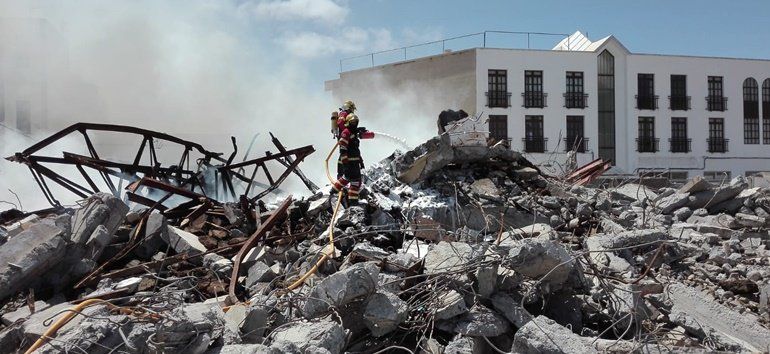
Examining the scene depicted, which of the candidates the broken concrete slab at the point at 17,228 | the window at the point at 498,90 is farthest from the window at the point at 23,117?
the window at the point at 498,90

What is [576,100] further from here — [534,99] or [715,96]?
[715,96]

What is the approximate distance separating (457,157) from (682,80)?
29775 mm

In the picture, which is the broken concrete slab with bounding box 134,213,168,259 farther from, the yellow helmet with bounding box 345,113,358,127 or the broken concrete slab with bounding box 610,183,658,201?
the broken concrete slab with bounding box 610,183,658,201

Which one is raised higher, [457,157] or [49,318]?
[457,157]

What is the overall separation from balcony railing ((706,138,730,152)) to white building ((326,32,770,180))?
0.05 meters

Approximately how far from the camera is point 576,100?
103 ft

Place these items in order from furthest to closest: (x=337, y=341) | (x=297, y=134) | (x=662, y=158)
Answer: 1. (x=662, y=158)
2. (x=297, y=134)
3. (x=337, y=341)

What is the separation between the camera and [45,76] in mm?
16688

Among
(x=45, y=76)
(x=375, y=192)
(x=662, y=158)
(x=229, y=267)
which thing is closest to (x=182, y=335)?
(x=229, y=267)

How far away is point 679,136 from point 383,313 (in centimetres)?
3324

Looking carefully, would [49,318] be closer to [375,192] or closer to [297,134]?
[375,192]

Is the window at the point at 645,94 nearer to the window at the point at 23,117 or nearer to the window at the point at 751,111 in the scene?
the window at the point at 751,111

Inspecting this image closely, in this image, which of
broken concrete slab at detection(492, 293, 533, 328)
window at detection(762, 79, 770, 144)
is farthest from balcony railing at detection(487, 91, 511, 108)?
broken concrete slab at detection(492, 293, 533, 328)

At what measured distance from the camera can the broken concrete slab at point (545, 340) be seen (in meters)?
3.46
